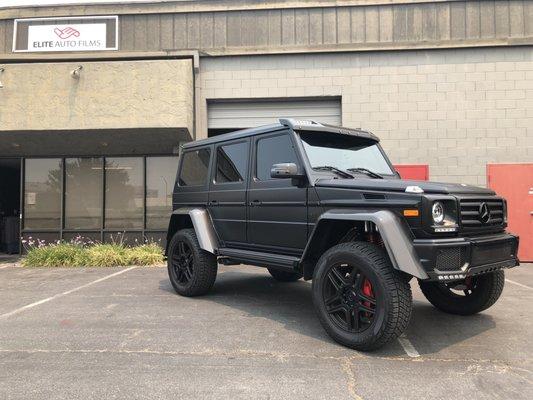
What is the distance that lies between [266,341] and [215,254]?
1.80m

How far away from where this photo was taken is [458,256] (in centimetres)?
367

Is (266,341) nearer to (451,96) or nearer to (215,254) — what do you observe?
(215,254)

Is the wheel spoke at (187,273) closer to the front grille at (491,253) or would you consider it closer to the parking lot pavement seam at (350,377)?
the parking lot pavement seam at (350,377)

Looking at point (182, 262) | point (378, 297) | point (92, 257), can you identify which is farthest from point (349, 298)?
point (92, 257)

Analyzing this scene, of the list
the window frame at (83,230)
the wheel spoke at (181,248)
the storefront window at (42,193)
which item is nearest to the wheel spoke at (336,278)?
the wheel spoke at (181,248)

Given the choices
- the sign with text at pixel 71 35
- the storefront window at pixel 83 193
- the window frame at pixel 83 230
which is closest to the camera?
the sign with text at pixel 71 35

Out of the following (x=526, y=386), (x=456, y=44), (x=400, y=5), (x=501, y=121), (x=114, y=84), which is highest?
(x=400, y=5)

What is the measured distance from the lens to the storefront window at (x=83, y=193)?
1192 centimetres

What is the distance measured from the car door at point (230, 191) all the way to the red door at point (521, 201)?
7176 mm

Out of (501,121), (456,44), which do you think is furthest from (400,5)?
(501,121)

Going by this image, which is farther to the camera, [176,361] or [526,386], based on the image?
[176,361]

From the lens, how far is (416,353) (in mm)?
3875

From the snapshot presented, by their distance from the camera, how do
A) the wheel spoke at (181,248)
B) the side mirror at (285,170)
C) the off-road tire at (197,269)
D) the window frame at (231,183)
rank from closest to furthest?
1. the side mirror at (285,170)
2. the window frame at (231,183)
3. the off-road tire at (197,269)
4. the wheel spoke at (181,248)

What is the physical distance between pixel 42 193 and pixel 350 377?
11198mm
